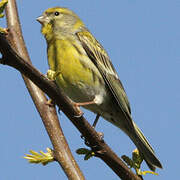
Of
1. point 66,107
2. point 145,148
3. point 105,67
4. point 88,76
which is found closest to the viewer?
point 66,107

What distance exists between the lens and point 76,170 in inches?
90.2

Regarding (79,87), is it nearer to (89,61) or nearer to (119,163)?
(89,61)

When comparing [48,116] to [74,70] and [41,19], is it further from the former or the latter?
[41,19]

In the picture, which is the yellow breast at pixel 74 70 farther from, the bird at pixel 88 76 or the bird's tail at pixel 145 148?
the bird's tail at pixel 145 148

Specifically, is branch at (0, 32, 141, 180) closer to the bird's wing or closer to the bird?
the bird

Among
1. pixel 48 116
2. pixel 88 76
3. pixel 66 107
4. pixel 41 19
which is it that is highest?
pixel 41 19

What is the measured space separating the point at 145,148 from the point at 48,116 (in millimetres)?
1473

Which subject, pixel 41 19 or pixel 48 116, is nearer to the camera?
pixel 48 116

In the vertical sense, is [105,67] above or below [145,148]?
above

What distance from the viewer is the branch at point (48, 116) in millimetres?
2336

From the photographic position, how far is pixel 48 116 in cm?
262

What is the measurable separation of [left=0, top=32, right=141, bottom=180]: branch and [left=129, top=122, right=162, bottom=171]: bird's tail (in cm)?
104

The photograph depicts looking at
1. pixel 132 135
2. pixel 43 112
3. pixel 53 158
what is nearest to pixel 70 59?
pixel 132 135

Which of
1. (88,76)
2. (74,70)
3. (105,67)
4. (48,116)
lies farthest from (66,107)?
(105,67)
